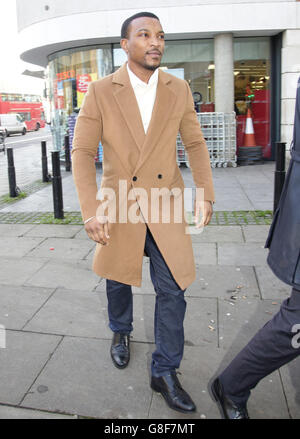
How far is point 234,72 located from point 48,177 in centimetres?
540

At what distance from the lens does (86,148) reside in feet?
8.42

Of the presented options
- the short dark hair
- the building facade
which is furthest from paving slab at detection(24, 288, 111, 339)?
the building facade

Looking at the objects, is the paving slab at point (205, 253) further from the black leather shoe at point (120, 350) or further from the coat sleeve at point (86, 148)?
the coat sleeve at point (86, 148)

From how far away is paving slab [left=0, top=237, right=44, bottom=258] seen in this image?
5309 mm

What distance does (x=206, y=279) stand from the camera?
436 centimetres

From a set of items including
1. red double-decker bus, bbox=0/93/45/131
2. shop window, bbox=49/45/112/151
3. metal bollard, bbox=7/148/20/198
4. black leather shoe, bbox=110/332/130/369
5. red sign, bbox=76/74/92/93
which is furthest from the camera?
red double-decker bus, bbox=0/93/45/131

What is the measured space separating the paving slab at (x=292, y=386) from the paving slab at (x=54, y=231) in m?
3.58

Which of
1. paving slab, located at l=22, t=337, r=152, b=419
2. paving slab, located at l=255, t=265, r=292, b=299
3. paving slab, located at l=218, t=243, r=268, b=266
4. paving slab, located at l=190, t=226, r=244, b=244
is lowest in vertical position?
paving slab, located at l=22, t=337, r=152, b=419

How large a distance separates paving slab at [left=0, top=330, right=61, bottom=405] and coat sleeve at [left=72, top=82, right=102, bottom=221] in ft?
3.54

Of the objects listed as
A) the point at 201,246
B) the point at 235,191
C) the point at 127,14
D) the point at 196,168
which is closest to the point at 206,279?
the point at 201,246

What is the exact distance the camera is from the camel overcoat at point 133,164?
8.36ft

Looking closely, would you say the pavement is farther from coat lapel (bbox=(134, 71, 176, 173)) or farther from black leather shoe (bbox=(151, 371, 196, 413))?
coat lapel (bbox=(134, 71, 176, 173))
